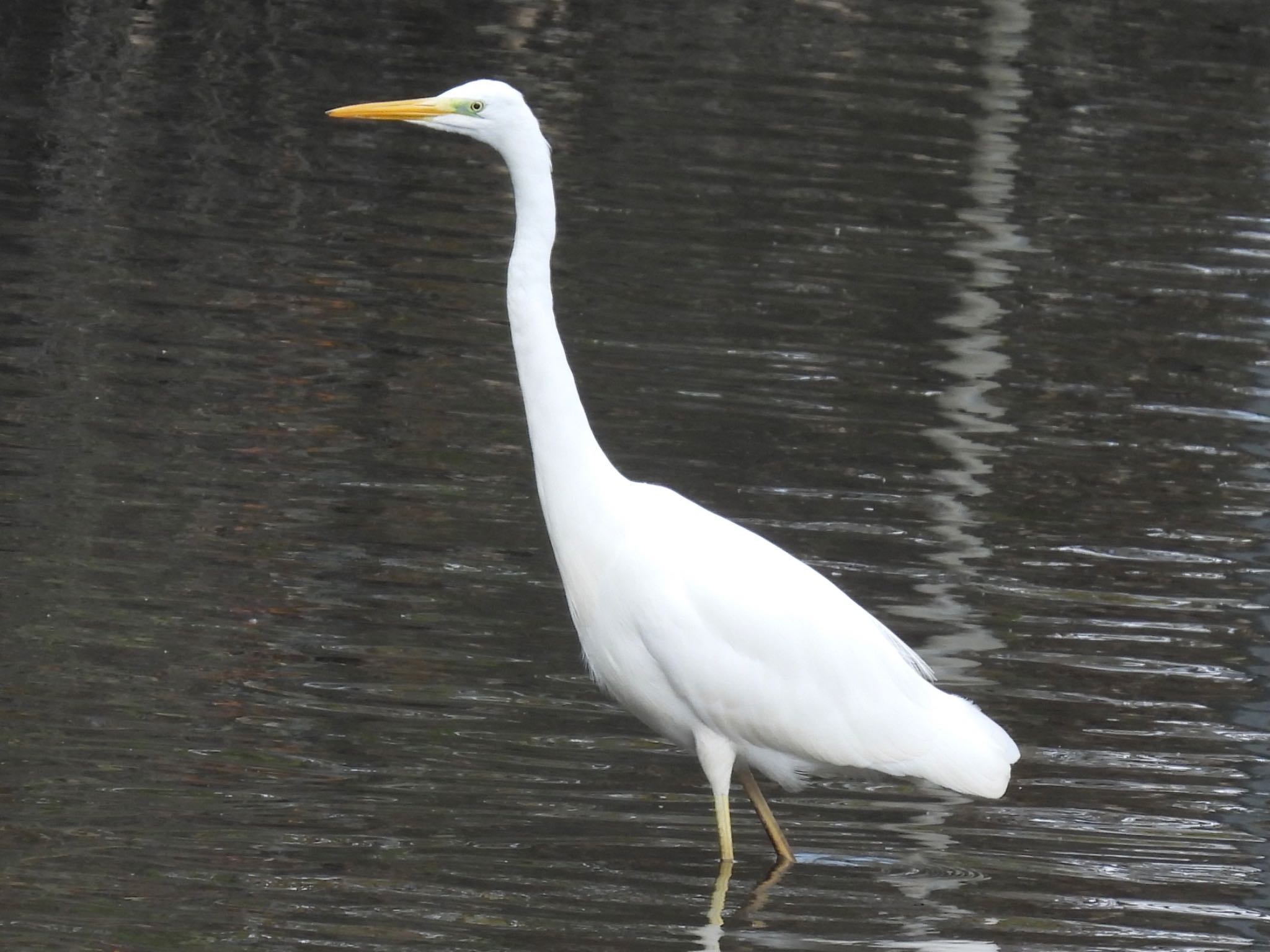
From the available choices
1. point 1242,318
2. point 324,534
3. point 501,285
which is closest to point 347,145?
point 501,285

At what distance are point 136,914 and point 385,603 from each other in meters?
1.96

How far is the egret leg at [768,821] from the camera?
16.5 ft

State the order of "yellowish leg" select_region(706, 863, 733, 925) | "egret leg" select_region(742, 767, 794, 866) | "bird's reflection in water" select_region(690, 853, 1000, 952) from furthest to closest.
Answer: "egret leg" select_region(742, 767, 794, 866) < "yellowish leg" select_region(706, 863, 733, 925) < "bird's reflection in water" select_region(690, 853, 1000, 952)

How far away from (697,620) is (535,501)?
7.78ft

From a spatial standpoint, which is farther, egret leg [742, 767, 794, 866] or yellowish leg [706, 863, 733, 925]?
egret leg [742, 767, 794, 866]

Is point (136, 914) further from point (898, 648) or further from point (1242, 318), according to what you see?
point (1242, 318)

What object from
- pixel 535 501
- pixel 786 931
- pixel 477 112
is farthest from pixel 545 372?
pixel 535 501

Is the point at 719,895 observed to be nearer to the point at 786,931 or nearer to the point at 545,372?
the point at 786,931

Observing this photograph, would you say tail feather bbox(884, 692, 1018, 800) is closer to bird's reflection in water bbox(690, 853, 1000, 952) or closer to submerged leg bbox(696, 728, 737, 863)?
bird's reflection in water bbox(690, 853, 1000, 952)

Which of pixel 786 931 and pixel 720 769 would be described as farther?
pixel 720 769

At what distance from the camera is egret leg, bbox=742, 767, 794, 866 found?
198 inches

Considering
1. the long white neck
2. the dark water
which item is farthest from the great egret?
the dark water

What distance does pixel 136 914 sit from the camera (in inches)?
173

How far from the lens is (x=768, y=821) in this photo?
16.5 feet
